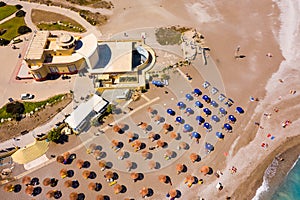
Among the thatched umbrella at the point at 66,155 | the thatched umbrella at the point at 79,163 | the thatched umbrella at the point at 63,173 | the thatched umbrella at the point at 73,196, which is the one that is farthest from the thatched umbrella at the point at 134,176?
the thatched umbrella at the point at 66,155

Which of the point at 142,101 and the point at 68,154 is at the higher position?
the point at 142,101

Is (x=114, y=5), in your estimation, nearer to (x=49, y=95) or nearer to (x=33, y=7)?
(x=33, y=7)

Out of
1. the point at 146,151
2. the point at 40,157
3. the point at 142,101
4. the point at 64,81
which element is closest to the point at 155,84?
the point at 142,101

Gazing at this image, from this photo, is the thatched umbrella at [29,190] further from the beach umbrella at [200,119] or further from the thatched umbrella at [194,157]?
the beach umbrella at [200,119]

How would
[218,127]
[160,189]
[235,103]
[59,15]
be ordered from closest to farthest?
1. [160,189]
2. [218,127]
3. [235,103]
4. [59,15]

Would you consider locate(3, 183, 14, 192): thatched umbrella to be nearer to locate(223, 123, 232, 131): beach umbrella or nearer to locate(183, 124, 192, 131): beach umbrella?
locate(183, 124, 192, 131): beach umbrella

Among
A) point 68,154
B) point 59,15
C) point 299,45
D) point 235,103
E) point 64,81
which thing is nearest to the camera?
point 68,154

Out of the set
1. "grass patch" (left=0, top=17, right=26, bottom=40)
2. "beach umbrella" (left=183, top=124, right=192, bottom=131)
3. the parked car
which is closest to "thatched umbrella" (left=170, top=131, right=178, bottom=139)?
"beach umbrella" (left=183, top=124, right=192, bottom=131)

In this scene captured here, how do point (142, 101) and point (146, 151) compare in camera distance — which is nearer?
point (146, 151)
